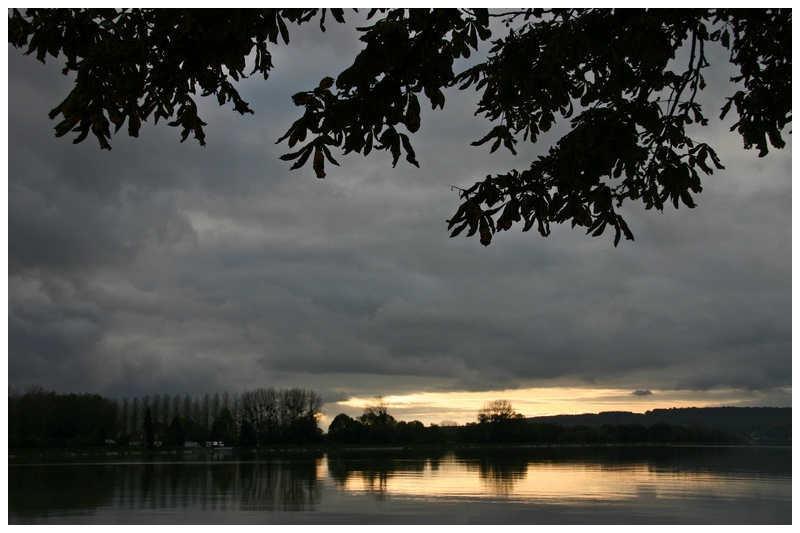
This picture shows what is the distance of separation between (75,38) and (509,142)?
4523 mm

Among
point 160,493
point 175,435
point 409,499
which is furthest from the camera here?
point 175,435

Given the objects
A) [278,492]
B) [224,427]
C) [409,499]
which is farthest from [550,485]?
[224,427]

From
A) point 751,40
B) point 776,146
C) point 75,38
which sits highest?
point 751,40

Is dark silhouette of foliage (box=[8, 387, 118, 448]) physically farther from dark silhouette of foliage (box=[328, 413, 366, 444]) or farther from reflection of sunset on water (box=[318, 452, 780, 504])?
reflection of sunset on water (box=[318, 452, 780, 504])

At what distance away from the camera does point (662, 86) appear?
664 cm

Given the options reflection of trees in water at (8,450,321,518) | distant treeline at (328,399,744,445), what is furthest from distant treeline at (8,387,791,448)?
reflection of trees in water at (8,450,321,518)

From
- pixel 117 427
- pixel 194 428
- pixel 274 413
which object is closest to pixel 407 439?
pixel 274 413

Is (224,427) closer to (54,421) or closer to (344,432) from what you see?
(344,432)

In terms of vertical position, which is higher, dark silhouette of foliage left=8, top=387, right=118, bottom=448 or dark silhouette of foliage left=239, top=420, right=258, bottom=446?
dark silhouette of foliage left=8, top=387, right=118, bottom=448

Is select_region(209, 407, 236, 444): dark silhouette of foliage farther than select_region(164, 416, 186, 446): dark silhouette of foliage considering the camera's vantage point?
Yes

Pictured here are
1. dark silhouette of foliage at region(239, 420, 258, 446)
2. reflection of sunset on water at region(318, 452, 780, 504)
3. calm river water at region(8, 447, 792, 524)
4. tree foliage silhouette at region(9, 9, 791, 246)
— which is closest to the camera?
tree foliage silhouette at region(9, 9, 791, 246)

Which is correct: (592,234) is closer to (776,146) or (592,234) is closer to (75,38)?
(776,146)

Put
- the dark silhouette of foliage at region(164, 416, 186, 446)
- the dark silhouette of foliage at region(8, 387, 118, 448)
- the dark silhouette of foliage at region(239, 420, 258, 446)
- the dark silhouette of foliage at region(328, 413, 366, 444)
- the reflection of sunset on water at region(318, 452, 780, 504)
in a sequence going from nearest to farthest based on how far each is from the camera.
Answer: the reflection of sunset on water at region(318, 452, 780, 504)
the dark silhouette of foliage at region(8, 387, 118, 448)
the dark silhouette of foliage at region(239, 420, 258, 446)
the dark silhouette of foliage at region(164, 416, 186, 446)
the dark silhouette of foliage at region(328, 413, 366, 444)

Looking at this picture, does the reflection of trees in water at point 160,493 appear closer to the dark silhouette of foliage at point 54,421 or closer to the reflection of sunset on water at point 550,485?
the reflection of sunset on water at point 550,485
